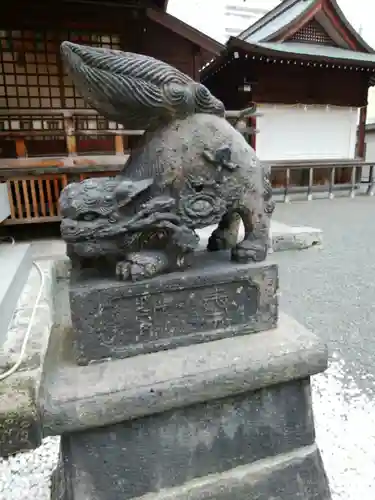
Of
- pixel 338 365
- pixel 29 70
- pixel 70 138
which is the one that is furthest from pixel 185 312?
pixel 29 70

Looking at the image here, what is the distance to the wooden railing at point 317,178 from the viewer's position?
31.2 ft

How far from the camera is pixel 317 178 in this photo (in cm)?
1109

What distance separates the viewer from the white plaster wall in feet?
32.3

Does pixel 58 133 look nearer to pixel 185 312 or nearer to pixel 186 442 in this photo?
pixel 185 312

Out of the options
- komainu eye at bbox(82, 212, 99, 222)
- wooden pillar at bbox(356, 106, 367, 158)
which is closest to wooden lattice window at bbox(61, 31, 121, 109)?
komainu eye at bbox(82, 212, 99, 222)

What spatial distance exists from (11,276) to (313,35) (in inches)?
434

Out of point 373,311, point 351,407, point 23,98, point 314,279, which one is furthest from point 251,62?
point 351,407

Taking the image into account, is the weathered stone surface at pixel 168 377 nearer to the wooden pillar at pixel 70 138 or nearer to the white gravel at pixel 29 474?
the white gravel at pixel 29 474

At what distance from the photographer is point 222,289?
1.23m

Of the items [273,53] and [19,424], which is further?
[273,53]

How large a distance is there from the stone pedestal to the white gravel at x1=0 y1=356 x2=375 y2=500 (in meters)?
0.21

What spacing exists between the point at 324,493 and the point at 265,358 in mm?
599

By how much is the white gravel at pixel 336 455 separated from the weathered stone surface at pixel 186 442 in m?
0.37

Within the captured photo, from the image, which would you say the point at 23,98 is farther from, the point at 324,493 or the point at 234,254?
the point at 324,493
